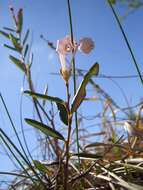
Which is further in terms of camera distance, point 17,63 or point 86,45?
point 17,63

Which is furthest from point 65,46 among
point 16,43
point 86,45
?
point 16,43

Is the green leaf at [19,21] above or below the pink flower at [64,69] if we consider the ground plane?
above

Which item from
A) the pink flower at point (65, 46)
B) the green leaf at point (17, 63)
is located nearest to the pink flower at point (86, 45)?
the pink flower at point (65, 46)

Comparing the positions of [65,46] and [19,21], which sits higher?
Answer: [19,21]

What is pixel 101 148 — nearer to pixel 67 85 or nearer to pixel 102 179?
pixel 102 179

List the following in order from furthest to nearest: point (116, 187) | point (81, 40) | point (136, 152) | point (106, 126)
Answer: point (106, 126)
point (136, 152)
point (116, 187)
point (81, 40)

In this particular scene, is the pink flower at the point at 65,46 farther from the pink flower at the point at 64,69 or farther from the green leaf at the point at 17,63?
the green leaf at the point at 17,63

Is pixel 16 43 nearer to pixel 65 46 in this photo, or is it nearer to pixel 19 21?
pixel 19 21

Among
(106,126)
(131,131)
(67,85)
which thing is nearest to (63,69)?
(67,85)

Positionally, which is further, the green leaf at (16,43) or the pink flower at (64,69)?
the green leaf at (16,43)
